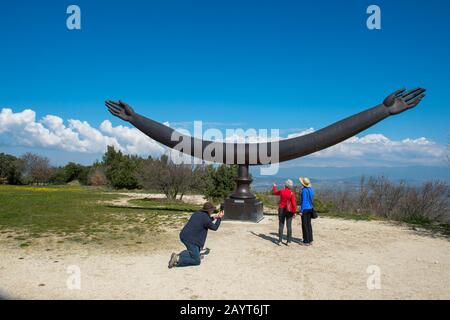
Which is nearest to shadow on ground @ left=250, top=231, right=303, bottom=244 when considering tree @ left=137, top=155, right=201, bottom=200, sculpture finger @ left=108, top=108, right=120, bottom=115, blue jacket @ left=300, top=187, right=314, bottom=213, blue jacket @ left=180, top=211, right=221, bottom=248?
blue jacket @ left=300, top=187, right=314, bottom=213

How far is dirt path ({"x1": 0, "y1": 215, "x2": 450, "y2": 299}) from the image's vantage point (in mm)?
4809

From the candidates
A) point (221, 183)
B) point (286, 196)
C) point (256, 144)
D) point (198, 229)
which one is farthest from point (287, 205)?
point (221, 183)

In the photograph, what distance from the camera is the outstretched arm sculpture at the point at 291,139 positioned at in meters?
10.5

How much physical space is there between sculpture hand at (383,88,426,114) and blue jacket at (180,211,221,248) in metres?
7.37

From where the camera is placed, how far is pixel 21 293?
466 centimetres

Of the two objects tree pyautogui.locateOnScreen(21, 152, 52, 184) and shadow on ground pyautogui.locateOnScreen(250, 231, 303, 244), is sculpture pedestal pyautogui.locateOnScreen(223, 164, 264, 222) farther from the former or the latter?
tree pyautogui.locateOnScreen(21, 152, 52, 184)

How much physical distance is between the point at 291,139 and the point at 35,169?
48.5 meters

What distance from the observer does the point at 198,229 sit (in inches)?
237

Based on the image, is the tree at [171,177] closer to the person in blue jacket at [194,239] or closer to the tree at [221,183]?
the tree at [221,183]

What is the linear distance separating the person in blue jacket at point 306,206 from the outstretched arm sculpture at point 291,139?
339cm

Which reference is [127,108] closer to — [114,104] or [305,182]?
[114,104]
